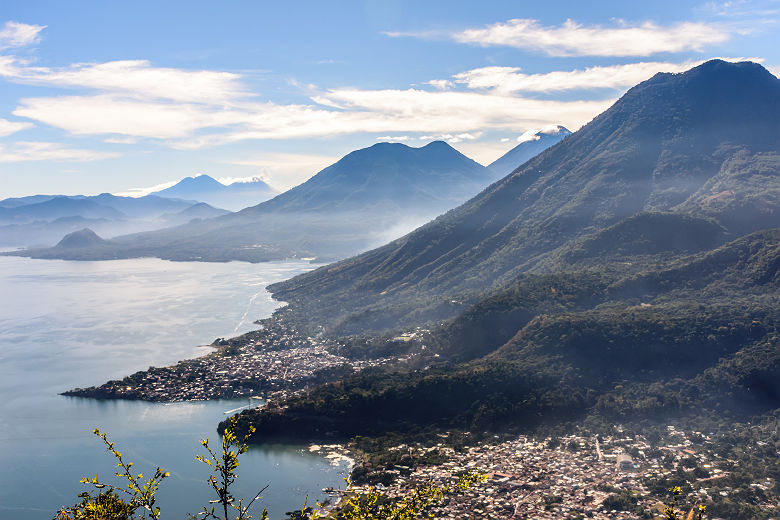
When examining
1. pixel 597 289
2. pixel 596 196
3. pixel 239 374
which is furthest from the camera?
pixel 596 196

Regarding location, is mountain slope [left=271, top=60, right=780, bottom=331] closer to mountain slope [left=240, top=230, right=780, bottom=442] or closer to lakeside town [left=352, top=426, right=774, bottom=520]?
mountain slope [left=240, top=230, right=780, bottom=442]

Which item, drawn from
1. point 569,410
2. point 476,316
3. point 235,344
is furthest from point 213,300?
point 569,410

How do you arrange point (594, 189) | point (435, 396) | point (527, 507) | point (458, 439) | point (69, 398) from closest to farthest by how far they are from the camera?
point (527, 507) → point (458, 439) → point (435, 396) → point (69, 398) → point (594, 189)

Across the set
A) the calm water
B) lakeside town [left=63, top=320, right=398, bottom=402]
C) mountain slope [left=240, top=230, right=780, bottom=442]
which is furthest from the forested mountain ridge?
the calm water

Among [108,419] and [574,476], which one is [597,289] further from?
[108,419]

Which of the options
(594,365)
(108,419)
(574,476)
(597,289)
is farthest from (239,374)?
(597,289)

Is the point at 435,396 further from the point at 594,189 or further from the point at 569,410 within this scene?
the point at 594,189
